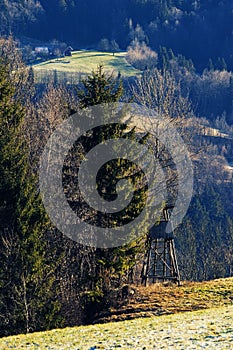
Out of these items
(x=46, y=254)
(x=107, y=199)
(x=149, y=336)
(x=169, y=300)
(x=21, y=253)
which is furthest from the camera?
(x=46, y=254)

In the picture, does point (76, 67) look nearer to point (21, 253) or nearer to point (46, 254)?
point (46, 254)

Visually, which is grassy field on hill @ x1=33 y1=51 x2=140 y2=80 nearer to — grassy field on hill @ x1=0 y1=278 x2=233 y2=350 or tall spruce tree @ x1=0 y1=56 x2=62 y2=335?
tall spruce tree @ x1=0 y1=56 x2=62 y2=335

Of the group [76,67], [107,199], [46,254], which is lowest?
[46,254]

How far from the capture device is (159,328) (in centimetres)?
2116

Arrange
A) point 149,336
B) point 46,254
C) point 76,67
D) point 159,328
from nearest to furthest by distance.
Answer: point 149,336 < point 159,328 < point 46,254 < point 76,67

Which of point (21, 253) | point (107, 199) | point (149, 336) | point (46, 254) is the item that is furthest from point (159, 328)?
point (46, 254)

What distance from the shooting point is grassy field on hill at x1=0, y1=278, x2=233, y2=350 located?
18.3 m

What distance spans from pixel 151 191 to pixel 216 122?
133530 millimetres

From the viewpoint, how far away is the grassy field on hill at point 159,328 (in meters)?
18.3

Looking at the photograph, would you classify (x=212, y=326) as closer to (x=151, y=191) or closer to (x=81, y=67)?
(x=151, y=191)

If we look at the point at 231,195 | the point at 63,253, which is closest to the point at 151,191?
the point at 63,253

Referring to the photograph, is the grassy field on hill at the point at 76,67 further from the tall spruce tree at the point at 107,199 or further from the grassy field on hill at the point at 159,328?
the grassy field on hill at the point at 159,328

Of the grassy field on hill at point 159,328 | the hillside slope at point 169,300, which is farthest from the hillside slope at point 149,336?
the hillside slope at point 169,300

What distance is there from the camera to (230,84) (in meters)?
170
